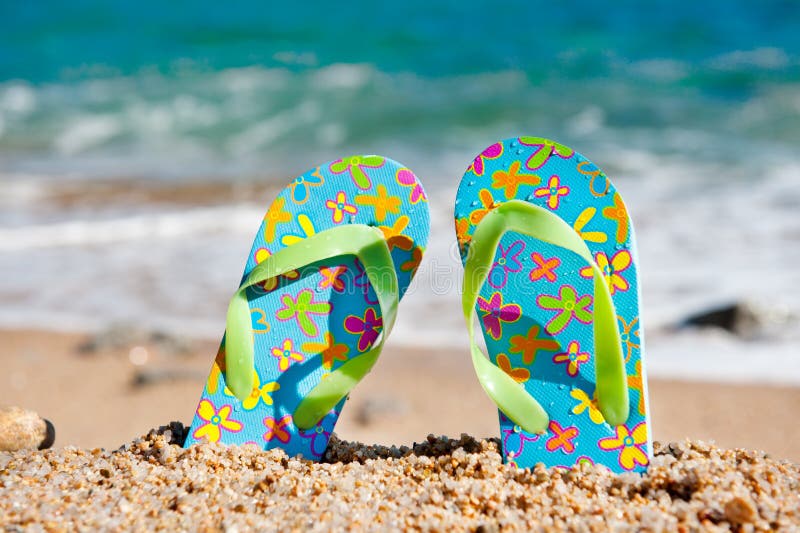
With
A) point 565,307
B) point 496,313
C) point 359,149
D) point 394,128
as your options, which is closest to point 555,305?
point 565,307

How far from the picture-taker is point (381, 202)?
Answer: 169 cm

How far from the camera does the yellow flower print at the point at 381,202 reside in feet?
5.52

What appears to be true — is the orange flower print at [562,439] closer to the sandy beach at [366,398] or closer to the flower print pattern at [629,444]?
the flower print pattern at [629,444]

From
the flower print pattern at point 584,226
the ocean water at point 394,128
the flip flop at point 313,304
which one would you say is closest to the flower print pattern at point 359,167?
the flip flop at point 313,304

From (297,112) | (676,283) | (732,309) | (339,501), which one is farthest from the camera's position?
(297,112)

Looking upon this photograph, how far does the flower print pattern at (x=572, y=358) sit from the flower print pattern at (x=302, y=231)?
0.60 metres

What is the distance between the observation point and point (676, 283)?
12.1ft

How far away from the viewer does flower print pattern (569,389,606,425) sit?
150 centimetres

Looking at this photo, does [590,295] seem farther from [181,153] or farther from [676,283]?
[181,153]

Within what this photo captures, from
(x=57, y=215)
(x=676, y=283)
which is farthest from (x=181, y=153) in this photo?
(x=676, y=283)

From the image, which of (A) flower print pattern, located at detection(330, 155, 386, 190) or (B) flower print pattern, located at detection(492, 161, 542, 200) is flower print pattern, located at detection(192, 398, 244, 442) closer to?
(A) flower print pattern, located at detection(330, 155, 386, 190)

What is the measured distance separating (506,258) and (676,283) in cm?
236

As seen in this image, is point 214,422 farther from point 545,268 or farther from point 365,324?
point 545,268

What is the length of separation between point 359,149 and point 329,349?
6027 mm
